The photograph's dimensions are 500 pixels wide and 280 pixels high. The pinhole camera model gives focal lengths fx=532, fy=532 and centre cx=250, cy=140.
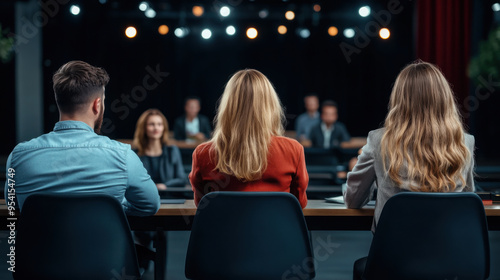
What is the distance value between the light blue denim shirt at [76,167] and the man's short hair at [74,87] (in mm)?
103

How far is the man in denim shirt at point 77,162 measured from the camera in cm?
182

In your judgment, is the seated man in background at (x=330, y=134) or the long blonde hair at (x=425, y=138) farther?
the seated man in background at (x=330, y=134)

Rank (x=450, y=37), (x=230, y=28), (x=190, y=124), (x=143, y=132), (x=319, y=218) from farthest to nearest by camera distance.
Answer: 1. (x=190, y=124)
2. (x=230, y=28)
3. (x=450, y=37)
4. (x=143, y=132)
5. (x=319, y=218)

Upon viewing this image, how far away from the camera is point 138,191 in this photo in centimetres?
187

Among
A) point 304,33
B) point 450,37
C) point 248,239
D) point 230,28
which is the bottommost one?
point 248,239

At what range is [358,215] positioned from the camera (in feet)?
6.63

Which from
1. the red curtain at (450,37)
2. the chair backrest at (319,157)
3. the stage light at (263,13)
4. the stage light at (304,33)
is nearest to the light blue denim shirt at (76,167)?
the chair backrest at (319,157)

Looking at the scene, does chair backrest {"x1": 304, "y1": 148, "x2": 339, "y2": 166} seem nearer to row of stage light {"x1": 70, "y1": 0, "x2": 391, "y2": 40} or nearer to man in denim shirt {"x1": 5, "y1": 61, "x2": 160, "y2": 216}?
row of stage light {"x1": 70, "y1": 0, "x2": 391, "y2": 40}

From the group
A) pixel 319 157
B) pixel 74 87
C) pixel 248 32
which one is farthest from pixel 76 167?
pixel 248 32

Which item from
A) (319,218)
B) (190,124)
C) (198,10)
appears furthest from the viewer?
(198,10)

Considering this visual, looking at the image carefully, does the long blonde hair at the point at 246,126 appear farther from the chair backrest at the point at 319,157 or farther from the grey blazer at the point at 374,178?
the chair backrest at the point at 319,157

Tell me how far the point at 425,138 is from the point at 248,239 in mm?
726

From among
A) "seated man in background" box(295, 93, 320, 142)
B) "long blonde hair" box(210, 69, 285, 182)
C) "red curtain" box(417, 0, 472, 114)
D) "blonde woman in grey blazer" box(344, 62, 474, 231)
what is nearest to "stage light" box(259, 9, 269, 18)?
"seated man in background" box(295, 93, 320, 142)

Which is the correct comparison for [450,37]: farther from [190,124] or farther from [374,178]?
[374,178]
